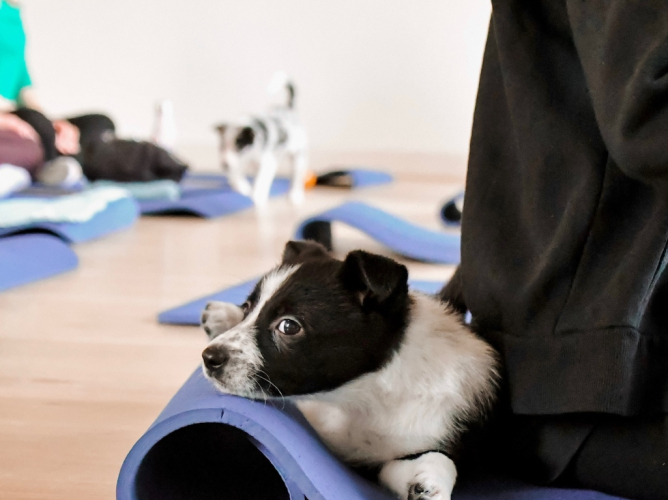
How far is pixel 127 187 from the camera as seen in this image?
4.05m

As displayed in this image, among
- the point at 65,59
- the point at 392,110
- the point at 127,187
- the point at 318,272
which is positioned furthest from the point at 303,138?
the point at 318,272

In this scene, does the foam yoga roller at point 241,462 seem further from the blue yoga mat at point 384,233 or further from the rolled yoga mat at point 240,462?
the blue yoga mat at point 384,233

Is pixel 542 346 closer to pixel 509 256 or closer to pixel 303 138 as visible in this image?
pixel 509 256

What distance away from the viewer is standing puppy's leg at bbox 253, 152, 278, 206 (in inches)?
175

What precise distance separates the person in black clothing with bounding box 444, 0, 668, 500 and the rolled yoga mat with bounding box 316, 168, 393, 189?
13.1ft

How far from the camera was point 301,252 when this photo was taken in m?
1.31

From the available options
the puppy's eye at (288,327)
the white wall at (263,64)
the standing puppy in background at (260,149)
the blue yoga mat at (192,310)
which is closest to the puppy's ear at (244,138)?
the standing puppy in background at (260,149)

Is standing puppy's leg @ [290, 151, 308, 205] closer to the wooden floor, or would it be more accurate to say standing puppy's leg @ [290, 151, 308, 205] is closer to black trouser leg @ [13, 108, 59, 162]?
the wooden floor

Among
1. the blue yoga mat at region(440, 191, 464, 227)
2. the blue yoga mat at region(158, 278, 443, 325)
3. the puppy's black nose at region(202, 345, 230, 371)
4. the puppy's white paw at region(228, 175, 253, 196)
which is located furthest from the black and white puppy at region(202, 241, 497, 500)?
the puppy's white paw at region(228, 175, 253, 196)

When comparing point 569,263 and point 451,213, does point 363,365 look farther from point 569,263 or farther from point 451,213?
point 451,213

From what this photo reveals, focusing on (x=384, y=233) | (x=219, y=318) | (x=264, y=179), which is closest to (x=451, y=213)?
(x=384, y=233)

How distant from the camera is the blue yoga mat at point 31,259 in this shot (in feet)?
7.42

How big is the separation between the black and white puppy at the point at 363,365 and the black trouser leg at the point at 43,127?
315 centimetres

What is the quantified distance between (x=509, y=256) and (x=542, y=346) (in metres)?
0.15
